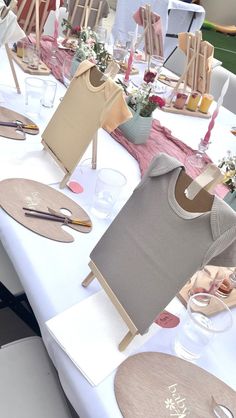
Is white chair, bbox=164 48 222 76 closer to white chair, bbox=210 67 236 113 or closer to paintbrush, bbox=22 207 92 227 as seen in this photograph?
white chair, bbox=210 67 236 113

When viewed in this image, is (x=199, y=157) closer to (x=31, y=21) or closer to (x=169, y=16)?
(x=31, y=21)

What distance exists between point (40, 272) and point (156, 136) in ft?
3.08

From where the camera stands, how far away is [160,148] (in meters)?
1.50

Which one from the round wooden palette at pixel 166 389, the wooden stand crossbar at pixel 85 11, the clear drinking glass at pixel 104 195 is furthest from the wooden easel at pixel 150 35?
the round wooden palette at pixel 166 389

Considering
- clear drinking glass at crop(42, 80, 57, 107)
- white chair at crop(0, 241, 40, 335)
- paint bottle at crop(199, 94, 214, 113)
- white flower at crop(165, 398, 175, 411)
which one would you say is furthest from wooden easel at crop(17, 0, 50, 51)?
white flower at crop(165, 398, 175, 411)

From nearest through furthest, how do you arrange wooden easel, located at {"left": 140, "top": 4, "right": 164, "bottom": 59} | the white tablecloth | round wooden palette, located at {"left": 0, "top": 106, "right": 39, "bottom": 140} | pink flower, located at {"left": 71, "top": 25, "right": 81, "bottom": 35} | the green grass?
1. round wooden palette, located at {"left": 0, "top": 106, "right": 39, "bottom": 140}
2. wooden easel, located at {"left": 140, "top": 4, "right": 164, "bottom": 59}
3. pink flower, located at {"left": 71, "top": 25, "right": 81, "bottom": 35}
4. the white tablecloth
5. the green grass

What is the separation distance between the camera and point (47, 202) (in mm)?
990

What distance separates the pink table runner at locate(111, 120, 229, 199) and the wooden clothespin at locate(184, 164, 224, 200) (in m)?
0.61

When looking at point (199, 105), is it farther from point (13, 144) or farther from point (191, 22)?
point (191, 22)

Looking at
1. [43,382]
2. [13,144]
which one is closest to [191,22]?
[13,144]

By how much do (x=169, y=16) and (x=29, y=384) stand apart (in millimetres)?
3830

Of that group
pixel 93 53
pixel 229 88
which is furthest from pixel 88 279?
pixel 229 88

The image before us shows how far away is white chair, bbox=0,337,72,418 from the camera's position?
2.69 feet

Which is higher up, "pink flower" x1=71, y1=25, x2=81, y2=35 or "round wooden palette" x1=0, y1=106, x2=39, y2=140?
"pink flower" x1=71, y1=25, x2=81, y2=35
